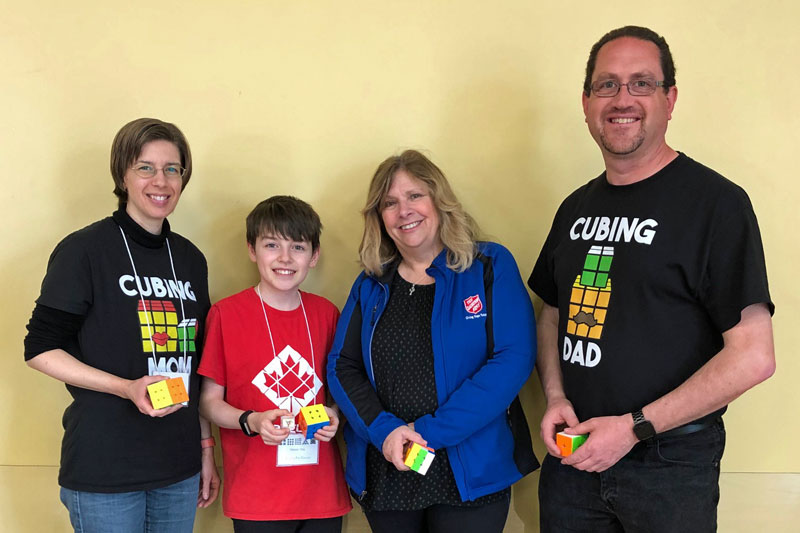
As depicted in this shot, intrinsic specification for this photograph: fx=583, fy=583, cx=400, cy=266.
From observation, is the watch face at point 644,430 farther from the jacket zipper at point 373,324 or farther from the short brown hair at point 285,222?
the short brown hair at point 285,222

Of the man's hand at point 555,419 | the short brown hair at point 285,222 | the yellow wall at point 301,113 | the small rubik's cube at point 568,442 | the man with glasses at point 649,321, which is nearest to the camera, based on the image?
the man with glasses at point 649,321

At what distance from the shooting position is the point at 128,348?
1.90 meters

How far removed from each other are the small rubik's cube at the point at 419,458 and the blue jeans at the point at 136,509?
2.70 ft

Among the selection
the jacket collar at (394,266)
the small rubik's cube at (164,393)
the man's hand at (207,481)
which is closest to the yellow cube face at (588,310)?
the jacket collar at (394,266)

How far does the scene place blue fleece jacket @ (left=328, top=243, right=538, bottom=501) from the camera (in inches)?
73.8

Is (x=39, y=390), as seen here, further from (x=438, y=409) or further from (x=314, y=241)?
(x=438, y=409)

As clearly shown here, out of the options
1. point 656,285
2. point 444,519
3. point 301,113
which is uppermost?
point 301,113

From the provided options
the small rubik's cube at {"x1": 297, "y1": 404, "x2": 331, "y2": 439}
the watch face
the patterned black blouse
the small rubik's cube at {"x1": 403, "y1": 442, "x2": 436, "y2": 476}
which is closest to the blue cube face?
the small rubik's cube at {"x1": 297, "y1": 404, "x2": 331, "y2": 439}

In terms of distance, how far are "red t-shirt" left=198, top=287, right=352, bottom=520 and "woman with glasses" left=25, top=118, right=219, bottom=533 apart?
4.4 inches

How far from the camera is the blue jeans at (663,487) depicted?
1.66 m

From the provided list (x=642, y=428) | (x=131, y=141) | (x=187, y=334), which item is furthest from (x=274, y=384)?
(x=642, y=428)

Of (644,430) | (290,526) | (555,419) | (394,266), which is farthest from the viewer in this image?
(394,266)

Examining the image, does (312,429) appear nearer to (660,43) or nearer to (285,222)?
(285,222)

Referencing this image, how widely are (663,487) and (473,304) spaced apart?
781mm
